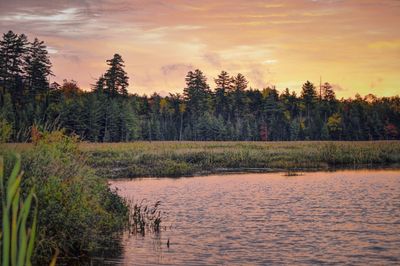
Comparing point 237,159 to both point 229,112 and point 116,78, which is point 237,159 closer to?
point 116,78

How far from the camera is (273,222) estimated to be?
20.9m

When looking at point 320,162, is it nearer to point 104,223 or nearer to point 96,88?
point 104,223

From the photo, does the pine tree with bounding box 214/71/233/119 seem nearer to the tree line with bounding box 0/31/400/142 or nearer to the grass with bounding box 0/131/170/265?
the tree line with bounding box 0/31/400/142

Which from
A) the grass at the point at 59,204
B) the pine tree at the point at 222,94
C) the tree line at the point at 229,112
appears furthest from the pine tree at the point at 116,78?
the grass at the point at 59,204

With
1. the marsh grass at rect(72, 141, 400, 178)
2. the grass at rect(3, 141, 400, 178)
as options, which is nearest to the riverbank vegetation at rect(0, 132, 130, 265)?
the grass at rect(3, 141, 400, 178)

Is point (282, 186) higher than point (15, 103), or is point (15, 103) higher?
point (15, 103)

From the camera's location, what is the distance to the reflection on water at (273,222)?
49.8 feet

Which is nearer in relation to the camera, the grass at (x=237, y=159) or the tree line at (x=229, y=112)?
the grass at (x=237, y=159)

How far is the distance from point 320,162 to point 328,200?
77.2 feet

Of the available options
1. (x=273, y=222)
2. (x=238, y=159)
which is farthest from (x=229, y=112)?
(x=273, y=222)

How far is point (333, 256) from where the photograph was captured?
49.3 feet

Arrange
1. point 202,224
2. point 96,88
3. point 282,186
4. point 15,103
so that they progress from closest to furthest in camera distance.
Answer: point 202,224 < point 282,186 < point 15,103 < point 96,88

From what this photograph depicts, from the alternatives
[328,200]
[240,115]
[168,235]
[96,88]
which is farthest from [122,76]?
[168,235]

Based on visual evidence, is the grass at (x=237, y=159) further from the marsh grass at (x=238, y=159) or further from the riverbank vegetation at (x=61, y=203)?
the riverbank vegetation at (x=61, y=203)
